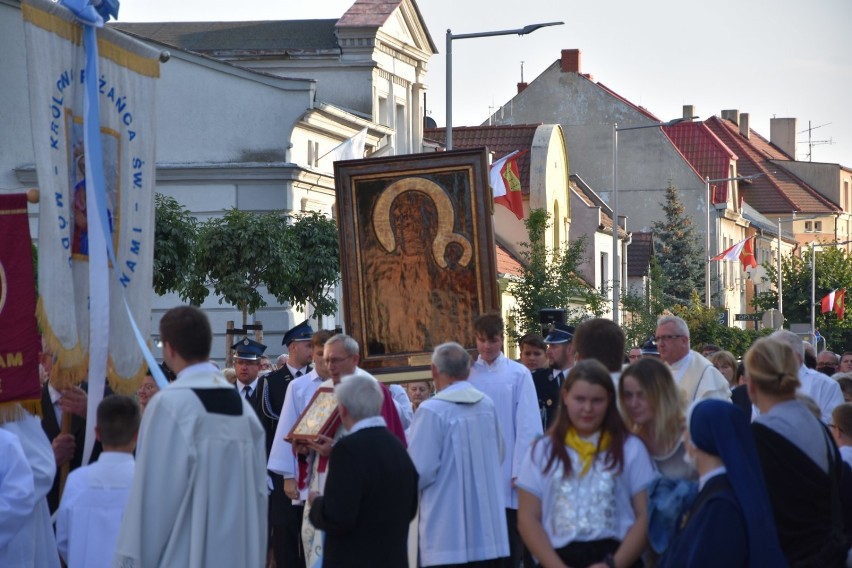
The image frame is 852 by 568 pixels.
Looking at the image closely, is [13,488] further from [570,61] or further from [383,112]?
[570,61]

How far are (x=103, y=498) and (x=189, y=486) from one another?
2.41 feet

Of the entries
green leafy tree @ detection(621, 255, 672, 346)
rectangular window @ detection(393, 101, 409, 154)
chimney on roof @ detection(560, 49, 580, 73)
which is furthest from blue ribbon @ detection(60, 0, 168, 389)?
chimney on roof @ detection(560, 49, 580, 73)

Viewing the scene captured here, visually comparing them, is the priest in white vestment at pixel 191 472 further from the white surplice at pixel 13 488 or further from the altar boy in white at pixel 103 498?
the white surplice at pixel 13 488

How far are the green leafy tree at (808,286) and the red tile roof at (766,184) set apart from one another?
14.6 metres

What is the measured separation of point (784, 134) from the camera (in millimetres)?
111125

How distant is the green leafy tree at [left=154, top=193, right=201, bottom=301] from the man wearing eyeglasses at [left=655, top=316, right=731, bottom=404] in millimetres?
13158

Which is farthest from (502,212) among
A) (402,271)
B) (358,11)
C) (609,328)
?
(609,328)

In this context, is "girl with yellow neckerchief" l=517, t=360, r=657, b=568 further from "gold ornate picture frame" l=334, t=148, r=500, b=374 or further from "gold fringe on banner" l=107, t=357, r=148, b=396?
"gold ornate picture frame" l=334, t=148, r=500, b=374

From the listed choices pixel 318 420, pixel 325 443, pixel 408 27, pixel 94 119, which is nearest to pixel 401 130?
pixel 408 27

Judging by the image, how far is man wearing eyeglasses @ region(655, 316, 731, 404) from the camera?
35.6ft

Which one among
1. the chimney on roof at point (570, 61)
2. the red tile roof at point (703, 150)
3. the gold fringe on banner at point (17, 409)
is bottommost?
the gold fringe on banner at point (17, 409)

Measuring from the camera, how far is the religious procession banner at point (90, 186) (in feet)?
24.9

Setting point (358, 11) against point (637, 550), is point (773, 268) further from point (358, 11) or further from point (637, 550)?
point (637, 550)

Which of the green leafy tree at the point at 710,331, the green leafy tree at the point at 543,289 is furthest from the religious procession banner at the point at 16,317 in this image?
the green leafy tree at the point at 710,331
